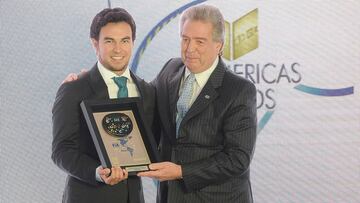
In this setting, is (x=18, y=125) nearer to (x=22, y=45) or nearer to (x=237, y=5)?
(x=22, y=45)

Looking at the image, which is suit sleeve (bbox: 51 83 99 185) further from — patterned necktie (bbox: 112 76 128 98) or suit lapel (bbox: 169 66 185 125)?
suit lapel (bbox: 169 66 185 125)

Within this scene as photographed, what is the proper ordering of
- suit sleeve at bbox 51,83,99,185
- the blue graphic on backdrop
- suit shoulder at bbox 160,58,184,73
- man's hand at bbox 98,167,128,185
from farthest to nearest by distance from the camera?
the blue graphic on backdrop → suit shoulder at bbox 160,58,184,73 → suit sleeve at bbox 51,83,99,185 → man's hand at bbox 98,167,128,185

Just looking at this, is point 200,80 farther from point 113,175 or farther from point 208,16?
point 113,175

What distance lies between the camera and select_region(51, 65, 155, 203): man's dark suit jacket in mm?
2449

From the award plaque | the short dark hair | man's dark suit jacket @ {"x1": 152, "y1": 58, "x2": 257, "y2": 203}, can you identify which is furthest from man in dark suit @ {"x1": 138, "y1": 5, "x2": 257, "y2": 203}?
the short dark hair

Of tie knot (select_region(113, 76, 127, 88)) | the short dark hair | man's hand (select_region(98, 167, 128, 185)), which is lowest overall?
man's hand (select_region(98, 167, 128, 185))

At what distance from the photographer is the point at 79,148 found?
2.51 metres

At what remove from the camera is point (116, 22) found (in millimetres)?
2521

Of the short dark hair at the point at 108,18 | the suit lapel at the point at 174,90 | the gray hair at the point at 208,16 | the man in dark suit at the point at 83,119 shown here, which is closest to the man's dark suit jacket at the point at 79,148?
the man in dark suit at the point at 83,119

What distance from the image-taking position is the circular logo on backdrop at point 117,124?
246 centimetres

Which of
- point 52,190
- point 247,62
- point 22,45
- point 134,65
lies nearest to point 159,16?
point 134,65

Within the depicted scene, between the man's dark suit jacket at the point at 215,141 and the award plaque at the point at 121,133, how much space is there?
14cm

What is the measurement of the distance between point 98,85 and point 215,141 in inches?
19.1

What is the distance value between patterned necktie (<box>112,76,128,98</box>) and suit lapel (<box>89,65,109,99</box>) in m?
0.05
